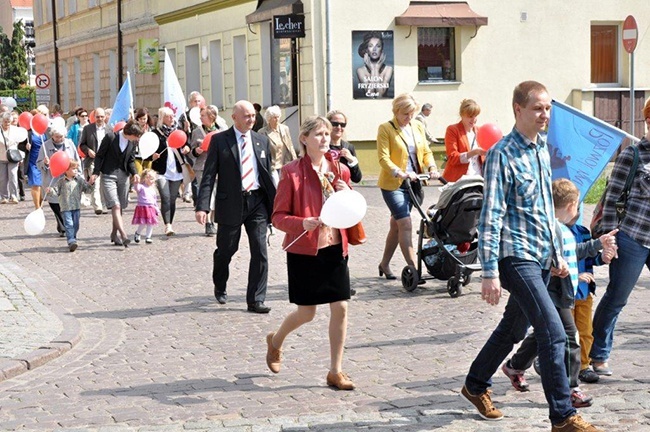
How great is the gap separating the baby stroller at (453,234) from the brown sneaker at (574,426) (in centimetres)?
522

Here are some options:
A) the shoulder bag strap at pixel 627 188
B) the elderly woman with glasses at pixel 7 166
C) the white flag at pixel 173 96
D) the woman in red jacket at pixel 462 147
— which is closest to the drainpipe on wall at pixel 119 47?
the elderly woman with glasses at pixel 7 166

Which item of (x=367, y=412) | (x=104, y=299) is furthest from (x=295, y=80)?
(x=367, y=412)

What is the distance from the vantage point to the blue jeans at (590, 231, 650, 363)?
797cm

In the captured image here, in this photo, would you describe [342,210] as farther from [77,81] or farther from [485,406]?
[77,81]

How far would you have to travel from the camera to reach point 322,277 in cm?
809

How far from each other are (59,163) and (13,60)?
238 feet

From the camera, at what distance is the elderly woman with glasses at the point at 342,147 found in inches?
465

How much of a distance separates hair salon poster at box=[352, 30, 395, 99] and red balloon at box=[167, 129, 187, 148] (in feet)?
36.7

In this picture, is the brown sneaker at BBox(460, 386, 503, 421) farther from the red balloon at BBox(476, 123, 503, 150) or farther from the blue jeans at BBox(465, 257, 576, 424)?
the red balloon at BBox(476, 123, 503, 150)

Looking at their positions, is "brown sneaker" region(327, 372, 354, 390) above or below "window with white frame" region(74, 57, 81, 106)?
below

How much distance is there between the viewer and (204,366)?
29.6 ft

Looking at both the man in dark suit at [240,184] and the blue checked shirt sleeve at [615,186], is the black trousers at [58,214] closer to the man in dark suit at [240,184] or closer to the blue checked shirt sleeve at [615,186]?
the man in dark suit at [240,184]

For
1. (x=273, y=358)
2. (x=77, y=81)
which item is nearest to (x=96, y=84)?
(x=77, y=81)

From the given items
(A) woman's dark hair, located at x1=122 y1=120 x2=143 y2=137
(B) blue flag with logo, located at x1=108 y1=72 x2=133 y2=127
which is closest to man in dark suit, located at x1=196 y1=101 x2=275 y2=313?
(A) woman's dark hair, located at x1=122 y1=120 x2=143 y2=137
